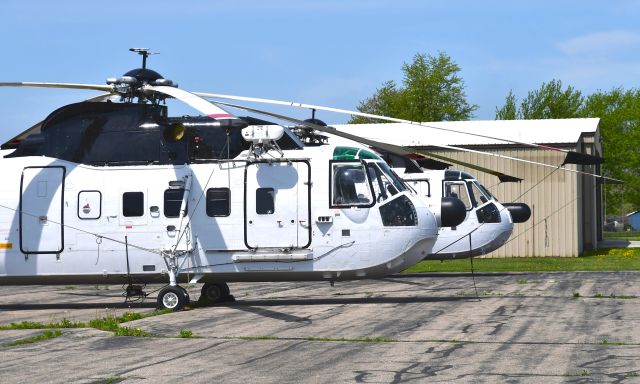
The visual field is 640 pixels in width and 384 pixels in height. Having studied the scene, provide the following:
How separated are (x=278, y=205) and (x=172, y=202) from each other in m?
2.01

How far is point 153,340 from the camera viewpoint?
1388cm

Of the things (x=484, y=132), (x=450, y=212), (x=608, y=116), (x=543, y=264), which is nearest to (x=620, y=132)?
(x=608, y=116)

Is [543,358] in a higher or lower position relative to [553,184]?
lower

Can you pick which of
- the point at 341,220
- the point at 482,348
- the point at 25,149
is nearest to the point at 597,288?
the point at 341,220

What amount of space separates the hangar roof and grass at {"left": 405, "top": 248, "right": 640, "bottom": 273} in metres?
4.76

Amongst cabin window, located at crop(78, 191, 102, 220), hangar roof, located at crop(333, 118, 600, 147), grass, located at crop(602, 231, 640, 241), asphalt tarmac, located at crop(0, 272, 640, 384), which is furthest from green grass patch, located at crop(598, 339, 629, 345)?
grass, located at crop(602, 231, 640, 241)

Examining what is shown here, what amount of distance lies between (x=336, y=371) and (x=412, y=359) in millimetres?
1194

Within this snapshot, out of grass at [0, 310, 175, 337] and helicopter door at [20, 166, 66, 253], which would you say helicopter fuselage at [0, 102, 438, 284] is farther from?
grass at [0, 310, 175, 337]

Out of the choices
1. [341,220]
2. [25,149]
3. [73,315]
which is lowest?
[73,315]

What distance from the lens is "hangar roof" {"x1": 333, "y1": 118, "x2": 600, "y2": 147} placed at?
41156mm

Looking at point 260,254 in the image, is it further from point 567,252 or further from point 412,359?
point 567,252

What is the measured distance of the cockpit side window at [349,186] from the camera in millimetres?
18641

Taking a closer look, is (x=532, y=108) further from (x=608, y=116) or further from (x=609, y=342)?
(x=609, y=342)

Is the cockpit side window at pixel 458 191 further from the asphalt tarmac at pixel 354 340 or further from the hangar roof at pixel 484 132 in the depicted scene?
the hangar roof at pixel 484 132
